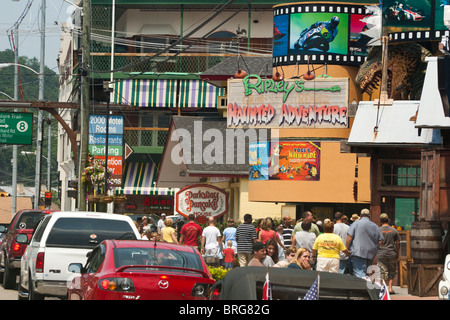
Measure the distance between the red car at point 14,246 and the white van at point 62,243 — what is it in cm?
411

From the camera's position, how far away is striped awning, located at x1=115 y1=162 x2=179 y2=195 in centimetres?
5597

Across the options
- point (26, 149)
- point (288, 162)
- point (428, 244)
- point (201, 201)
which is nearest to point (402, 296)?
point (428, 244)

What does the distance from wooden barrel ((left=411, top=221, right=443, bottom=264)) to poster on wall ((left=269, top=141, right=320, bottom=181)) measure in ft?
47.8

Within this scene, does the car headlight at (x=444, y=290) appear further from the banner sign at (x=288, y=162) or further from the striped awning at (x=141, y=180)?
the striped awning at (x=141, y=180)

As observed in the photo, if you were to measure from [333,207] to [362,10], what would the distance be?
289 inches

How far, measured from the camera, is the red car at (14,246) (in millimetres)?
22922

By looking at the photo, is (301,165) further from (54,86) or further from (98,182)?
(54,86)

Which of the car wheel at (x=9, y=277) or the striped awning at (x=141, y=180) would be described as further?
the striped awning at (x=141, y=180)

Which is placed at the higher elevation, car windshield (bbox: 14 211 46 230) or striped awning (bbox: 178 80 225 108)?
striped awning (bbox: 178 80 225 108)

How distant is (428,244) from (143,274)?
31.7 feet

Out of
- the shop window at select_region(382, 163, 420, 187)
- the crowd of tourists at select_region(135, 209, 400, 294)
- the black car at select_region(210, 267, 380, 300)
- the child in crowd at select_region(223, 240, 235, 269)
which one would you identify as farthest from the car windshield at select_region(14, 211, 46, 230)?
the black car at select_region(210, 267, 380, 300)

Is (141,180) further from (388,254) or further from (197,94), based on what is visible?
(388,254)

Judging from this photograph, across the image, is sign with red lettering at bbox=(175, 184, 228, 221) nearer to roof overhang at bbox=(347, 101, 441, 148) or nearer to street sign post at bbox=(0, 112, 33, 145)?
roof overhang at bbox=(347, 101, 441, 148)

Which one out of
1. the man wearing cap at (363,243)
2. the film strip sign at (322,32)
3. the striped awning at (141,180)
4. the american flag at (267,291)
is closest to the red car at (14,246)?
the man wearing cap at (363,243)
